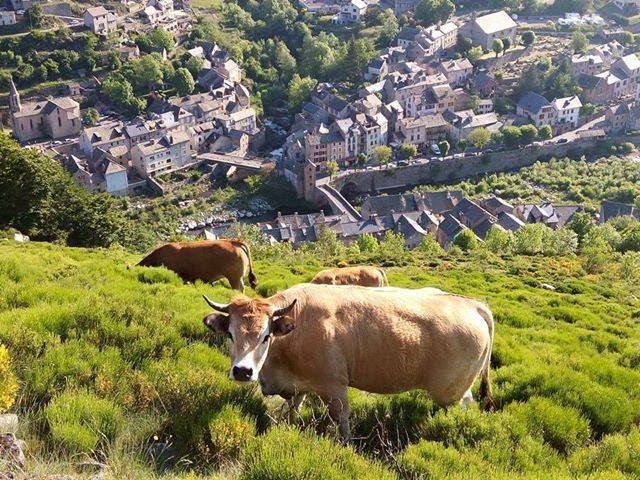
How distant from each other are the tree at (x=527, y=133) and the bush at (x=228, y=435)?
45.5 metres

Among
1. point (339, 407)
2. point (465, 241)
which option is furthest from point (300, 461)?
point (465, 241)

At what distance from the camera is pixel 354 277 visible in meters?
9.20

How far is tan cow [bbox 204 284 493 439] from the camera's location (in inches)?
197

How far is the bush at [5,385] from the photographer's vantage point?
428 centimetres

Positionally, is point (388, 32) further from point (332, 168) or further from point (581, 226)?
point (581, 226)

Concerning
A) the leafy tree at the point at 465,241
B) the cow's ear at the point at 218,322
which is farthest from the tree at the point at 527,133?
the cow's ear at the point at 218,322

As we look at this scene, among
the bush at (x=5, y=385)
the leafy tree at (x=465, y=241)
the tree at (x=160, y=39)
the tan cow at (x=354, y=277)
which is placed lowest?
the leafy tree at (x=465, y=241)

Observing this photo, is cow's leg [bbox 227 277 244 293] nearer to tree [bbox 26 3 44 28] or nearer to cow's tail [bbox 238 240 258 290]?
cow's tail [bbox 238 240 258 290]

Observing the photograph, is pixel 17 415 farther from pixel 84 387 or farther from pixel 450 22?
pixel 450 22

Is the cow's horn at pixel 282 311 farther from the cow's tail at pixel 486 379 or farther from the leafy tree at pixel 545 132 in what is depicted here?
the leafy tree at pixel 545 132

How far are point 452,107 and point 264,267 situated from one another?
136ft

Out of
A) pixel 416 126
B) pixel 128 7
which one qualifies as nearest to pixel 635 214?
pixel 416 126

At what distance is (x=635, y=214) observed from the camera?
35625 millimetres

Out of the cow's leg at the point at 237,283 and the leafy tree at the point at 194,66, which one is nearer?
the cow's leg at the point at 237,283
